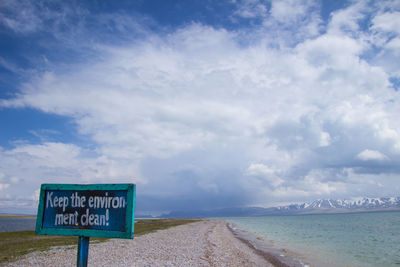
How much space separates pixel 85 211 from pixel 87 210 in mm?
64

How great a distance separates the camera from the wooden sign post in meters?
5.76

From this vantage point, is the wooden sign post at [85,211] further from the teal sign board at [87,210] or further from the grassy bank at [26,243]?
the grassy bank at [26,243]

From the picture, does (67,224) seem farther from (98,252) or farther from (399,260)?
(399,260)

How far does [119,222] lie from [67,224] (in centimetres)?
142

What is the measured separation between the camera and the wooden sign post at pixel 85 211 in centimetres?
576

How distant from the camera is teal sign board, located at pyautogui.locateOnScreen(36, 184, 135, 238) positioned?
18.9 ft

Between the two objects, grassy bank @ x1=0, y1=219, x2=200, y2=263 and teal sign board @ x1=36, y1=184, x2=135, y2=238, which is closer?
teal sign board @ x1=36, y1=184, x2=135, y2=238

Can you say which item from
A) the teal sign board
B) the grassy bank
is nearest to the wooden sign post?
the teal sign board

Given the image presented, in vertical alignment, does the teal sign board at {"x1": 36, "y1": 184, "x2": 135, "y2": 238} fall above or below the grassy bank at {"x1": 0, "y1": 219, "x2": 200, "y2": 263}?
above

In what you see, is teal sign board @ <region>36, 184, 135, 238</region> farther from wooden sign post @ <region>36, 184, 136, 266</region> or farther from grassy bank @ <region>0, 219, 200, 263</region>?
grassy bank @ <region>0, 219, 200, 263</region>

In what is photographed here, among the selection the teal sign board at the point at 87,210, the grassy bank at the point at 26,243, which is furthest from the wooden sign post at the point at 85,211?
the grassy bank at the point at 26,243

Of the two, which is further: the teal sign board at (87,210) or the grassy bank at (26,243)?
the grassy bank at (26,243)

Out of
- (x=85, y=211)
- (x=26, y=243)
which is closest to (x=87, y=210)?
(x=85, y=211)

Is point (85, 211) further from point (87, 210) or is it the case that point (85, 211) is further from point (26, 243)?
point (26, 243)
